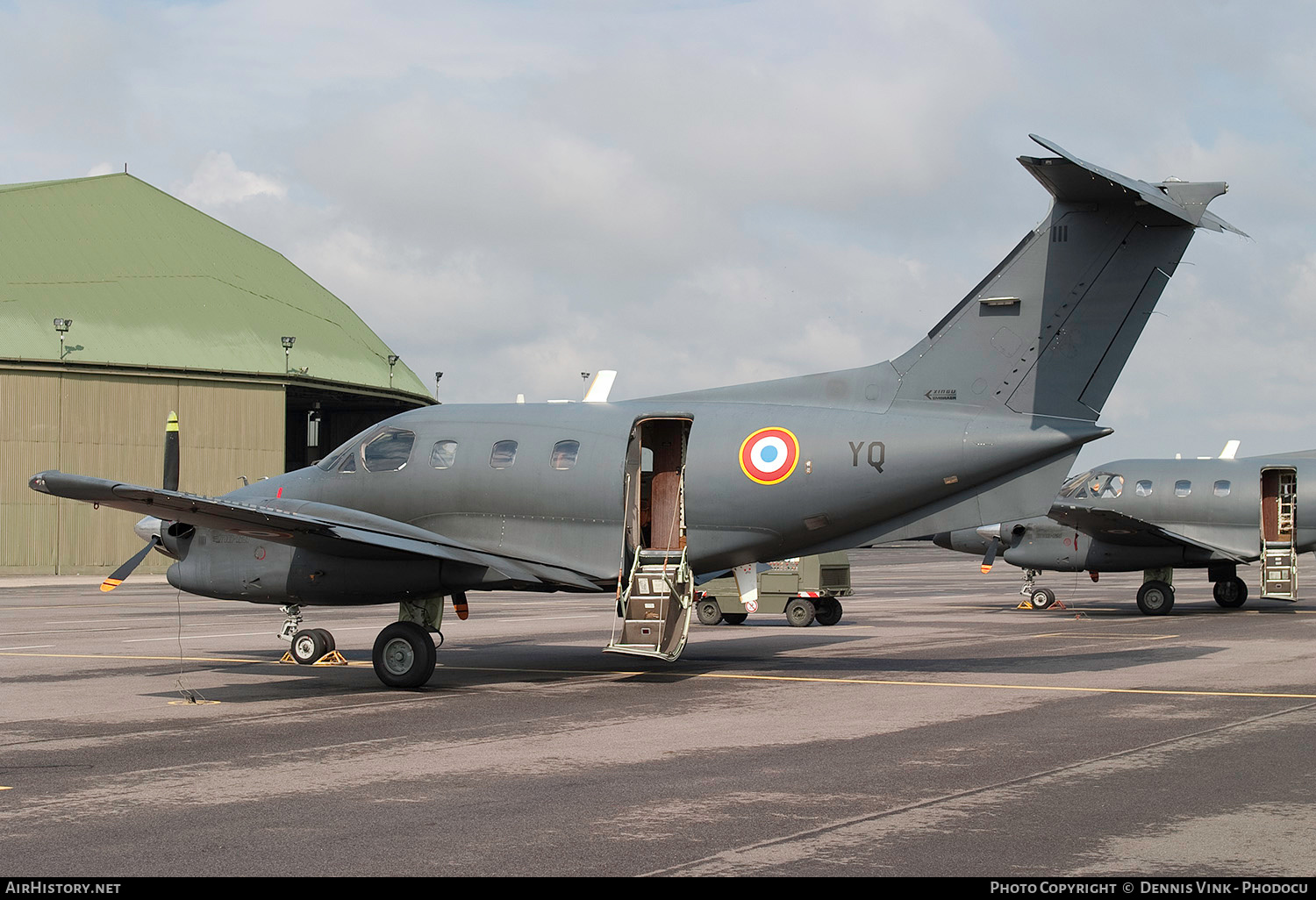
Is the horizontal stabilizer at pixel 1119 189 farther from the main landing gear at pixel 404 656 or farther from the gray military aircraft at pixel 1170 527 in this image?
the gray military aircraft at pixel 1170 527

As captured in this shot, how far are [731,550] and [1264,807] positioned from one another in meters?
8.34

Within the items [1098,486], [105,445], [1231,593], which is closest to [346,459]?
[1098,486]

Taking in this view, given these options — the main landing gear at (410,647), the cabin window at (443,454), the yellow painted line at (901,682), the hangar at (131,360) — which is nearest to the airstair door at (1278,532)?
the yellow painted line at (901,682)

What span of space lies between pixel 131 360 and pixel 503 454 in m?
47.5

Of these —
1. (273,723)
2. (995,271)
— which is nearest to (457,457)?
(273,723)

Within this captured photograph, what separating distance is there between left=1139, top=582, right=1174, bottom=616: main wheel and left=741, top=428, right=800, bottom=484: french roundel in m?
17.9

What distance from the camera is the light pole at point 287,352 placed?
2424 inches

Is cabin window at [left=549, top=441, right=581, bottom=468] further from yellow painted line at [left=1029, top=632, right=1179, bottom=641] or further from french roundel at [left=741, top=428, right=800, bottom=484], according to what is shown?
yellow painted line at [left=1029, top=632, right=1179, bottom=641]

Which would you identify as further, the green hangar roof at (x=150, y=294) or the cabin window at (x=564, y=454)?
the green hangar roof at (x=150, y=294)

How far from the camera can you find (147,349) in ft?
194

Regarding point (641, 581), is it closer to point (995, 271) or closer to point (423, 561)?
point (423, 561)

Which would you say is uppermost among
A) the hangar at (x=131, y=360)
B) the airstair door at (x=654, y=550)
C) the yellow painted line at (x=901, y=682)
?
the hangar at (x=131, y=360)

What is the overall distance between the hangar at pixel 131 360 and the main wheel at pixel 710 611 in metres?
32.3

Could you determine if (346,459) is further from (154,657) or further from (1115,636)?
(1115,636)
